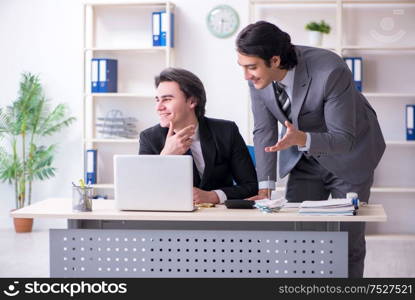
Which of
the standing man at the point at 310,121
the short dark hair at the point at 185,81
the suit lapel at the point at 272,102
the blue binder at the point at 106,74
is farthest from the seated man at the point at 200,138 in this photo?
the blue binder at the point at 106,74

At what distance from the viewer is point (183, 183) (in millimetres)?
2922

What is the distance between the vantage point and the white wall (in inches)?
266

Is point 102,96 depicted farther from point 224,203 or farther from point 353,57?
point 224,203

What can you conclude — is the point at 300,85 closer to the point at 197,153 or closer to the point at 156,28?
the point at 197,153

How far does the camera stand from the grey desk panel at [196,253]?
300cm

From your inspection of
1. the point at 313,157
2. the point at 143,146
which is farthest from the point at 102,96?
the point at 313,157

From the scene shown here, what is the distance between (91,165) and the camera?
6672mm

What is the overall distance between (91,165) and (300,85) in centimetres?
374

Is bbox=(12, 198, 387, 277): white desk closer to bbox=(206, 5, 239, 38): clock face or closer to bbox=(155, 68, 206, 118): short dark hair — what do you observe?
bbox=(155, 68, 206, 118): short dark hair

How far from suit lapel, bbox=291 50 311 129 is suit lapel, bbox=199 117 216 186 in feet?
1.61

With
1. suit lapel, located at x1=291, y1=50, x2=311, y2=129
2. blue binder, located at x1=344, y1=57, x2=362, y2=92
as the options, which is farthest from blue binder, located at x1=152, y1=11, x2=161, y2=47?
suit lapel, located at x1=291, y1=50, x2=311, y2=129

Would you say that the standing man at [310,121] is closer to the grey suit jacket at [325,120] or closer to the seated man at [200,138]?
the grey suit jacket at [325,120]

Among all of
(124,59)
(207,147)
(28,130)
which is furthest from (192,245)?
(28,130)

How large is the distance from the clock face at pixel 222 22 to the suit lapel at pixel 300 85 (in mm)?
3510
